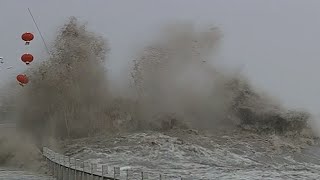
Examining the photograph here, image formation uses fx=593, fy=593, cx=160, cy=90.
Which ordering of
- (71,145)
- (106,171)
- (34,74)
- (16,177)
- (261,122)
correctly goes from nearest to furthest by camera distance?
(106,171) → (16,177) → (71,145) → (34,74) → (261,122)

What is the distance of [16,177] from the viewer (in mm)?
32406

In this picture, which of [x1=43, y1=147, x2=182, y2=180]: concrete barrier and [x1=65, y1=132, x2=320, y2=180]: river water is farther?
[x1=65, y1=132, x2=320, y2=180]: river water

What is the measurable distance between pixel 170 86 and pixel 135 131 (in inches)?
264

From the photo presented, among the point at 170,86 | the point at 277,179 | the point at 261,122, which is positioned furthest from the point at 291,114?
the point at 277,179

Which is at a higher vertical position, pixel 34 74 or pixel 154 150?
pixel 34 74

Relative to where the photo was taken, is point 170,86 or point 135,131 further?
point 170,86

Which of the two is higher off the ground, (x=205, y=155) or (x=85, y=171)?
(x=205, y=155)

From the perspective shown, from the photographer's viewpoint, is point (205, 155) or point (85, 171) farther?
point (205, 155)

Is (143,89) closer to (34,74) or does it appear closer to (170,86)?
(170,86)

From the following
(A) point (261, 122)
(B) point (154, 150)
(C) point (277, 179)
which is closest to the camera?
(C) point (277, 179)

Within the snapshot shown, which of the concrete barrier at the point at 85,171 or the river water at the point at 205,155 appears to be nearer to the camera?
the concrete barrier at the point at 85,171

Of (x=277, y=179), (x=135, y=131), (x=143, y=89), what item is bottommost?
(x=277, y=179)

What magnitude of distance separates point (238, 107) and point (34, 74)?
1951 cm

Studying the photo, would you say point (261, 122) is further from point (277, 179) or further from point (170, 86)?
point (277, 179)
